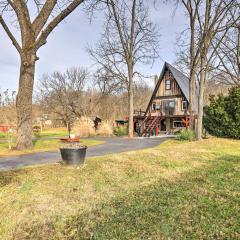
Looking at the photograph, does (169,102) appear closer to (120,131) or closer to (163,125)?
(163,125)

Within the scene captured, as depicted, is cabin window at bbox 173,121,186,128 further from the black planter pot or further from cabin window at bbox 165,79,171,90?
the black planter pot

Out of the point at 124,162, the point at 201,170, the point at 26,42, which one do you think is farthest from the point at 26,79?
the point at 201,170

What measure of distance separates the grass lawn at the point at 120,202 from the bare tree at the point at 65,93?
93.2 ft

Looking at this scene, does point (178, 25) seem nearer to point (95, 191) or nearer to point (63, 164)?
point (63, 164)

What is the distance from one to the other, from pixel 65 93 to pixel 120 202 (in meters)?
34.1

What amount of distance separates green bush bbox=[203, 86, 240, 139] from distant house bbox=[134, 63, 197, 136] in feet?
27.6

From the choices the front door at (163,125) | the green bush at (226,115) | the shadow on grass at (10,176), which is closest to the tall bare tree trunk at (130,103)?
the green bush at (226,115)

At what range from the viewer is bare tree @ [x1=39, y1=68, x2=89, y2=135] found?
1398 inches

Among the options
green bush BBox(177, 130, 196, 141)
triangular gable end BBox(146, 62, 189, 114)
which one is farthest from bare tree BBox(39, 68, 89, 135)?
green bush BBox(177, 130, 196, 141)

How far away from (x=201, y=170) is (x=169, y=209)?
3052 millimetres

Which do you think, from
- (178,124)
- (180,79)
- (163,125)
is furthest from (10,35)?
(163,125)

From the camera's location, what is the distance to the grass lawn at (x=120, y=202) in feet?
10.6

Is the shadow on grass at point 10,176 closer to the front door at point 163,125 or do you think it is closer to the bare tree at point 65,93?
the front door at point 163,125

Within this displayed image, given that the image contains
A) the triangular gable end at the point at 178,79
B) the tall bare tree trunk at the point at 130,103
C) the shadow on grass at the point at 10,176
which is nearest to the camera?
the shadow on grass at the point at 10,176
